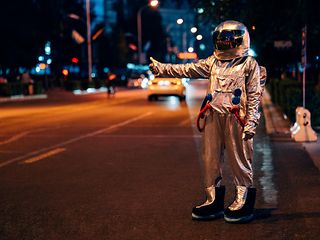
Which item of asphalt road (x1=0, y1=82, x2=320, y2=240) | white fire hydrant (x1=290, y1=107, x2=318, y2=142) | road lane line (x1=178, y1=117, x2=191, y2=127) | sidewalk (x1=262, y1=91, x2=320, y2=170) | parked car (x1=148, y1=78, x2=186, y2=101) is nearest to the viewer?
asphalt road (x1=0, y1=82, x2=320, y2=240)

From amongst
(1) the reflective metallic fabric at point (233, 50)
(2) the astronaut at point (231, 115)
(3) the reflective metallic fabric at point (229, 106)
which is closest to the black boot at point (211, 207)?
(2) the astronaut at point (231, 115)

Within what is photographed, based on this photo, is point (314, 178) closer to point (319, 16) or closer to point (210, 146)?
point (210, 146)

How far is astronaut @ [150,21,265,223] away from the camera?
20.5 ft

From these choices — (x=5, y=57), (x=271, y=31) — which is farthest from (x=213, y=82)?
(x=5, y=57)

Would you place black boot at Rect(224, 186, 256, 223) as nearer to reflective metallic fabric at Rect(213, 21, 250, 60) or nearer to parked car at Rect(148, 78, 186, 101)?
reflective metallic fabric at Rect(213, 21, 250, 60)

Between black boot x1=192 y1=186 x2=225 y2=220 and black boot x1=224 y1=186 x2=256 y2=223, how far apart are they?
12 centimetres

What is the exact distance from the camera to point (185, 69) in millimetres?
6613

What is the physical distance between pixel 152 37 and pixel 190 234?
302 ft

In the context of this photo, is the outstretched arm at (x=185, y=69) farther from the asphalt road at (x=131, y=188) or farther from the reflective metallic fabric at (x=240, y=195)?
the asphalt road at (x=131, y=188)

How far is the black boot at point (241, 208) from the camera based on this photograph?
637cm

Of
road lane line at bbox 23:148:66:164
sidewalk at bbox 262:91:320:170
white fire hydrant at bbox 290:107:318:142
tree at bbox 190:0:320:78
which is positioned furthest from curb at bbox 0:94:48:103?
white fire hydrant at bbox 290:107:318:142

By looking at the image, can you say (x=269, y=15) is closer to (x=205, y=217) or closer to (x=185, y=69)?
(x=185, y=69)

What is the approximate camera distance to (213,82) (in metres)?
6.35

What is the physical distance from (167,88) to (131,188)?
83.8 feet
